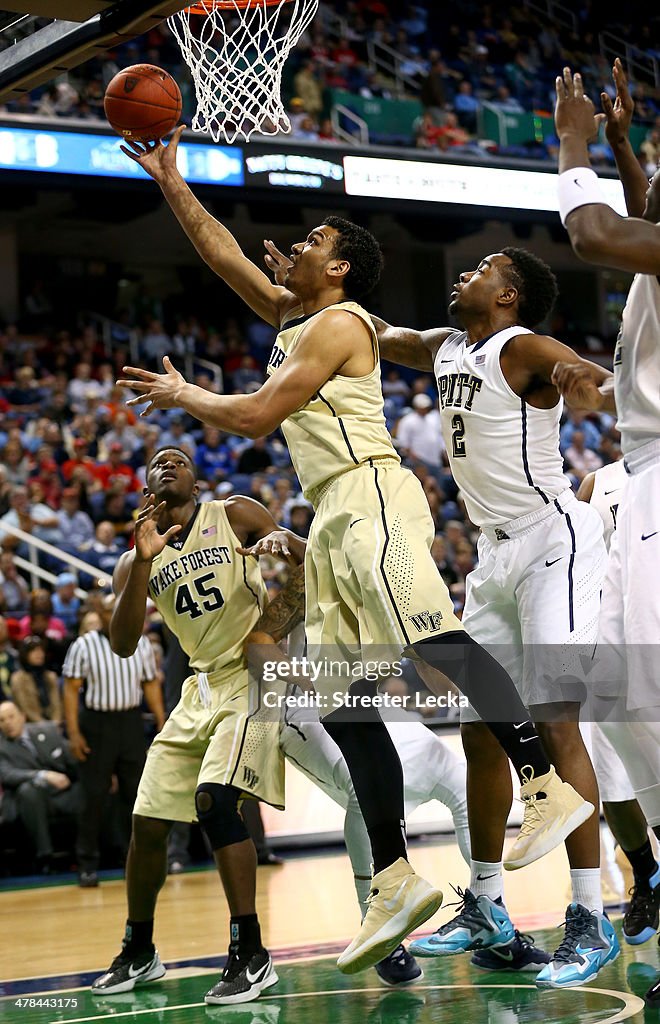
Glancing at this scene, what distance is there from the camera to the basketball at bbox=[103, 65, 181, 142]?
15.6ft

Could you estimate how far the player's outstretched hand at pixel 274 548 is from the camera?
4828 millimetres

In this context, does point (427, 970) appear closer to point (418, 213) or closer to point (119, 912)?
point (119, 912)

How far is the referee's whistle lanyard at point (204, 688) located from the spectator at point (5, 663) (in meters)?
4.75

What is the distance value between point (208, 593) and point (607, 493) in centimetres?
192

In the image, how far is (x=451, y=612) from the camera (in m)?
4.08

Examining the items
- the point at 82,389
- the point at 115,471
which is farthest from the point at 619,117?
the point at 82,389

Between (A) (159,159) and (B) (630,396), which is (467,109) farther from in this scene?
(B) (630,396)

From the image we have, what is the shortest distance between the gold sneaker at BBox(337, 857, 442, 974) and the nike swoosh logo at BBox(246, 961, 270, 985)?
2.95ft

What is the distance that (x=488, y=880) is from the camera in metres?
4.52

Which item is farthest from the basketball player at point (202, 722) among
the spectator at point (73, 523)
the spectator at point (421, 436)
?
the spectator at point (421, 436)

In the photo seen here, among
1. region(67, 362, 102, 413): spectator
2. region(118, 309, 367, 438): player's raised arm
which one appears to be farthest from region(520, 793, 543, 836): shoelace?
region(67, 362, 102, 413): spectator

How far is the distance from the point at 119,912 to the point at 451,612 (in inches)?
158

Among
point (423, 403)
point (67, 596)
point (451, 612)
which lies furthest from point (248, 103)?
point (423, 403)

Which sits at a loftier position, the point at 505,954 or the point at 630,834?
the point at 630,834
